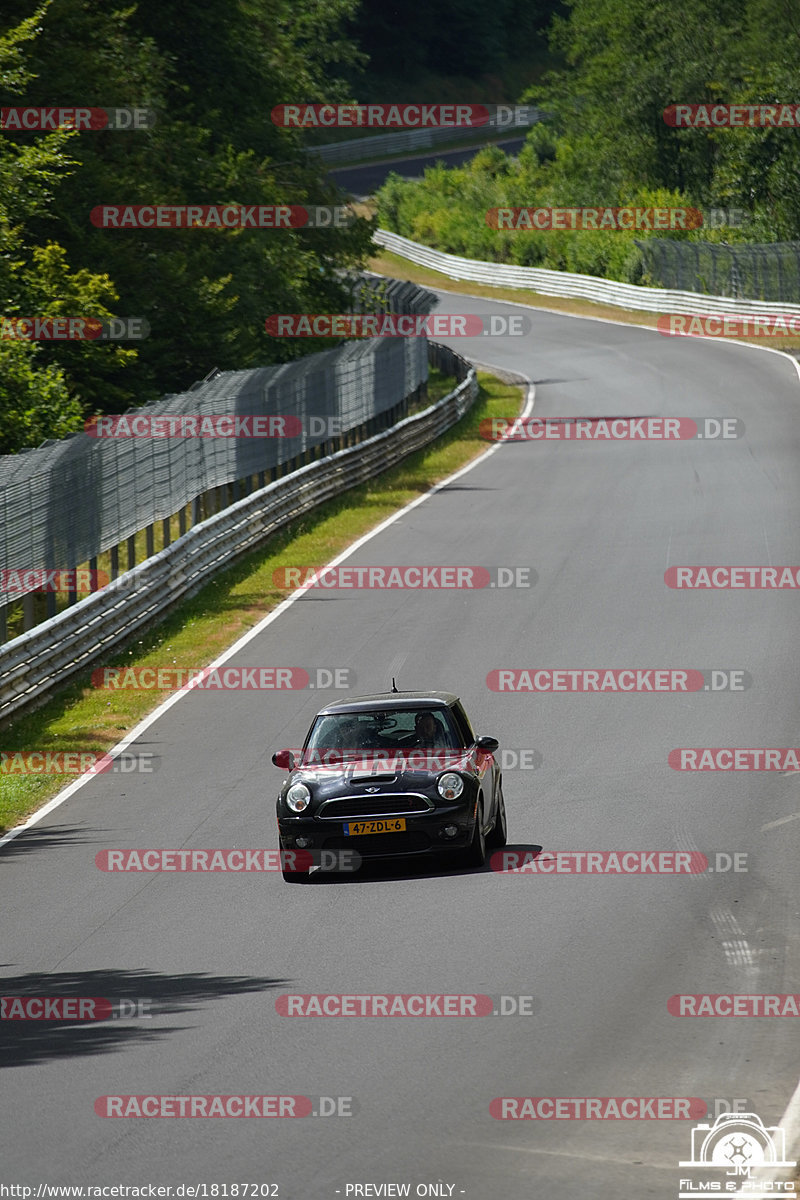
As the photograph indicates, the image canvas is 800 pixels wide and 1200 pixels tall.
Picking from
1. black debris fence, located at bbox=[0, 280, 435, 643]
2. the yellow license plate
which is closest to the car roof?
the yellow license plate

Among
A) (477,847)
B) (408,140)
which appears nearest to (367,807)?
(477,847)

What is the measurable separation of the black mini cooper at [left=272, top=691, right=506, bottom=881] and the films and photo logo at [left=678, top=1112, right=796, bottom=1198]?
5433mm

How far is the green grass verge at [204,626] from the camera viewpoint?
64.2ft

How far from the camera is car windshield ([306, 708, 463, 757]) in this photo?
1420cm

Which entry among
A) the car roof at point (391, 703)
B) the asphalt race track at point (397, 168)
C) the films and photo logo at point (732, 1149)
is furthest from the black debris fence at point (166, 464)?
the asphalt race track at point (397, 168)

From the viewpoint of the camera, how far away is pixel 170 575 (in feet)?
86.2

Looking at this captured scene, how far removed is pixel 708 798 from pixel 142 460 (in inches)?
542

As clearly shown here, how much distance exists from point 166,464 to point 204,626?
3.69 meters

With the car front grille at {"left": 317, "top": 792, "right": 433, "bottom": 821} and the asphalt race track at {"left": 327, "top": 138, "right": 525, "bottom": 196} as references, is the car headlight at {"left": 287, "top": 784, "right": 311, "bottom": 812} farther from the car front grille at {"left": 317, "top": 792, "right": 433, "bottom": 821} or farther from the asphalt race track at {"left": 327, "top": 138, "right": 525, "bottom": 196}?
the asphalt race track at {"left": 327, "top": 138, "right": 525, "bottom": 196}

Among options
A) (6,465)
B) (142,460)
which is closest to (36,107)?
(142,460)

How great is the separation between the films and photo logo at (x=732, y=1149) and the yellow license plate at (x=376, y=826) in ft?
18.1

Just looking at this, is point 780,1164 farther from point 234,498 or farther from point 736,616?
point 234,498

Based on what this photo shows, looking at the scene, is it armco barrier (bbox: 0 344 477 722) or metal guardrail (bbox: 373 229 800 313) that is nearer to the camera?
armco barrier (bbox: 0 344 477 722)

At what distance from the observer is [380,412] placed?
43344mm
